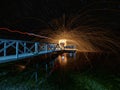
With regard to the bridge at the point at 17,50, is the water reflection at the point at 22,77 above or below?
below

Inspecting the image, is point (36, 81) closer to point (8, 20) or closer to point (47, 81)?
point (47, 81)

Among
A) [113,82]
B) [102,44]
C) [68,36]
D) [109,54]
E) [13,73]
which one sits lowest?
[113,82]

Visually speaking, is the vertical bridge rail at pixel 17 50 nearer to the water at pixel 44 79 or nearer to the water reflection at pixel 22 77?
the water at pixel 44 79

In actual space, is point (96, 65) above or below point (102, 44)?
below

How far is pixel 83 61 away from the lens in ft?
35.5

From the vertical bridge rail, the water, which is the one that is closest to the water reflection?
the water

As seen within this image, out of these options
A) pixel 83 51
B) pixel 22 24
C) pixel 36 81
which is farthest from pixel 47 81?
pixel 83 51

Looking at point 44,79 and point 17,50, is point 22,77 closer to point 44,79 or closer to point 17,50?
point 44,79

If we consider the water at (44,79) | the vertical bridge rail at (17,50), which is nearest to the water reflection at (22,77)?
the water at (44,79)

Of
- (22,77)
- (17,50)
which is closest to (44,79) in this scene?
(22,77)

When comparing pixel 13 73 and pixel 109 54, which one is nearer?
pixel 13 73

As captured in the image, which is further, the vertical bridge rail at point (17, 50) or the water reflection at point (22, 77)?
the water reflection at point (22, 77)

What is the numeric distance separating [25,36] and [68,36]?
4887mm

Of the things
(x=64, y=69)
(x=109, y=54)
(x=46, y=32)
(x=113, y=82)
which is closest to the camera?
(x=113, y=82)
